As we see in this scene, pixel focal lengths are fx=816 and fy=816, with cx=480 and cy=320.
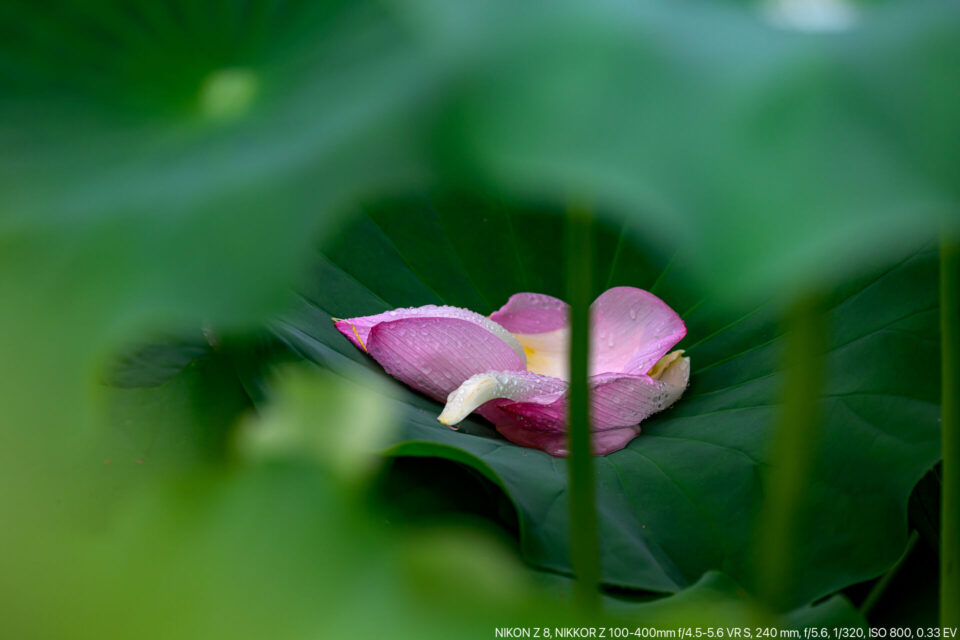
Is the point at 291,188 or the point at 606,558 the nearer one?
the point at 291,188

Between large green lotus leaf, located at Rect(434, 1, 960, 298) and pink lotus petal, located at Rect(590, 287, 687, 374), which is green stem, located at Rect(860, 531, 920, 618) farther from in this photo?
large green lotus leaf, located at Rect(434, 1, 960, 298)

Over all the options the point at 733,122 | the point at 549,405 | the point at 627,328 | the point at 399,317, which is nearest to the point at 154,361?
the point at 399,317

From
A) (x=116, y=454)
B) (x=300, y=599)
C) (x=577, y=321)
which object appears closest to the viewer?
(x=300, y=599)

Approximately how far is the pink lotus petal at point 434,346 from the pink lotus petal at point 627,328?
0.39 feet

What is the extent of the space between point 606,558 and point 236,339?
12.3 inches

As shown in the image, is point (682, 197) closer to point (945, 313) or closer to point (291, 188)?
point (291, 188)

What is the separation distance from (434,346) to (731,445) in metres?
0.28

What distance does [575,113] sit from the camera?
0.25m

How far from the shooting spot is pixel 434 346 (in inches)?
29.3

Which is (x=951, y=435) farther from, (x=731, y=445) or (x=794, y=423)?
(x=731, y=445)

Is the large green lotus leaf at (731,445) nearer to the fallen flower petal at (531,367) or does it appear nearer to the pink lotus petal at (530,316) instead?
the fallen flower petal at (531,367)

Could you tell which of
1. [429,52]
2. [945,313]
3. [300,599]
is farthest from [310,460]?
[945,313]

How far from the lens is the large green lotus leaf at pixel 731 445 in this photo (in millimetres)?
610

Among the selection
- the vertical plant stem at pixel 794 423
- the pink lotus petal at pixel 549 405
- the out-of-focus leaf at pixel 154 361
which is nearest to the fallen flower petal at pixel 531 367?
the pink lotus petal at pixel 549 405
